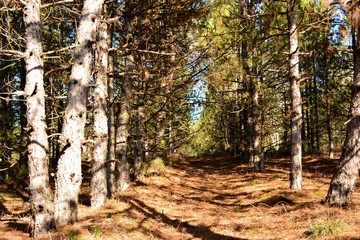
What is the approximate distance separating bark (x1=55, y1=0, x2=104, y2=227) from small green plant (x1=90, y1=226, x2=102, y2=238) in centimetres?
69

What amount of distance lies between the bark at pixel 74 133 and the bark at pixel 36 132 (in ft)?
0.84

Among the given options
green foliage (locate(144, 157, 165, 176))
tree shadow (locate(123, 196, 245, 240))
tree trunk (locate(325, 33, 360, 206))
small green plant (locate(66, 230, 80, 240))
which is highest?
tree trunk (locate(325, 33, 360, 206))

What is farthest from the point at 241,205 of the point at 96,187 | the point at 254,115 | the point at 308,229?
the point at 254,115

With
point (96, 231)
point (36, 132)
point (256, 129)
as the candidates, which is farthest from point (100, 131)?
point (256, 129)

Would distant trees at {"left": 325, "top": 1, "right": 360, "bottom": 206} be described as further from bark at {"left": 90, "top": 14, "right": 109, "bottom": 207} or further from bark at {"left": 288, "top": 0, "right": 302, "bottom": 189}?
bark at {"left": 90, "top": 14, "right": 109, "bottom": 207}

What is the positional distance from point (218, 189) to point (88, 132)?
7.79 m

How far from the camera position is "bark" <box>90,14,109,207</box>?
7965 millimetres

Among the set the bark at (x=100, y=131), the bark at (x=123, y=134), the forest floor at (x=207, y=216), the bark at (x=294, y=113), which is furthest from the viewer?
the bark at (x=123, y=134)

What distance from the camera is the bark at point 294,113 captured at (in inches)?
362

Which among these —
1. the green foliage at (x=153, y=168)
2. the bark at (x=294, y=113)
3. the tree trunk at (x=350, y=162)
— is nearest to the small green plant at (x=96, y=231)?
the tree trunk at (x=350, y=162)

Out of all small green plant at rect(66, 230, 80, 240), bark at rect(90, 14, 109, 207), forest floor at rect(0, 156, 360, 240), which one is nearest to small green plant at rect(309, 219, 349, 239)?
forest floor at rect(0, 156, 360, 240)

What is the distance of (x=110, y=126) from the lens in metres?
10.3

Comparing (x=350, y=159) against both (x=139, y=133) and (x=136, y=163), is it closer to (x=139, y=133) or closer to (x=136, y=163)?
(x=139, y=133)

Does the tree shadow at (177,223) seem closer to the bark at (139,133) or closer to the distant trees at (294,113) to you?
the bark at (139,133)
